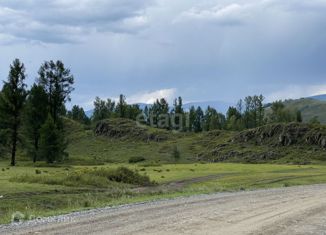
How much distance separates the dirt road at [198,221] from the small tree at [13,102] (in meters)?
65.8

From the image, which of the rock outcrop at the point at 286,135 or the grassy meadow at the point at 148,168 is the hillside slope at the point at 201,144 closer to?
the rock outcrop at the point at 286,135

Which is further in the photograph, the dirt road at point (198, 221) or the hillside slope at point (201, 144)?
the hillside slope at point (201, 144)

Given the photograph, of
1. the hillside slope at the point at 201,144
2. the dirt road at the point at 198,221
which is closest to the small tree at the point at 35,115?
the hillside slope at the point at 201,144

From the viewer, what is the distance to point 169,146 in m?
157

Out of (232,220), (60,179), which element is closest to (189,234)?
(232,220)

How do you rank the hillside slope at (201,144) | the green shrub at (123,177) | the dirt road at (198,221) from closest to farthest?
→ the dirt road at (198,221)
the green shrub at (123,177)
the hillside slope at (201,144)

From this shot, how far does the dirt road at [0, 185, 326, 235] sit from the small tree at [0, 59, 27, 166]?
65755 mm

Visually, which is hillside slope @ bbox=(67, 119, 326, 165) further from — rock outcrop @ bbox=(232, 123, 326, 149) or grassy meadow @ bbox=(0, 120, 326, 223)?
grassy meadow @ bbox=(0, 120, 326, 223)

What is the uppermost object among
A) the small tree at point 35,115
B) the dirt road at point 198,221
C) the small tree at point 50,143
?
the small tree at point 35,115

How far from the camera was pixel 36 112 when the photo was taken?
95875mm

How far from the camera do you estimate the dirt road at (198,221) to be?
15.2 m

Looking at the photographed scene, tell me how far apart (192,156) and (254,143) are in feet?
61.5

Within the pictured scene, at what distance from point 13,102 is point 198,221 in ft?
236

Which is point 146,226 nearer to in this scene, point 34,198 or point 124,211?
point 124,211
